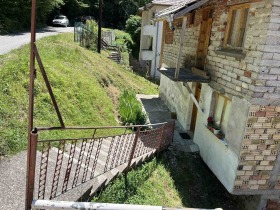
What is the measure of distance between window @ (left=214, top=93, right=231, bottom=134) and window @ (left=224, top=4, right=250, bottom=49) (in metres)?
1.45

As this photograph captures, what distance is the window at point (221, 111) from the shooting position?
7.19 m

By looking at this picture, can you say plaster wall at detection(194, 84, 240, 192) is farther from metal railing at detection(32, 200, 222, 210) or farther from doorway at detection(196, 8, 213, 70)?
metal railing at detection(32, 200, 222, 210)

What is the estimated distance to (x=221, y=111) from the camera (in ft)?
24.7

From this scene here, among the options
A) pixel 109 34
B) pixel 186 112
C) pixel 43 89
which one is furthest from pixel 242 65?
pixel 109 34

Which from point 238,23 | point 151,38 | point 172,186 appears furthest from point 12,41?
point 238,23

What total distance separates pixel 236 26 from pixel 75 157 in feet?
16.7

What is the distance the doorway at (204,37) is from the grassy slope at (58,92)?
12.4ft

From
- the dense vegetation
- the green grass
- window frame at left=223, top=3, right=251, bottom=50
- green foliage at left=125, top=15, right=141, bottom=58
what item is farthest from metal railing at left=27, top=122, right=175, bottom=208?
green foliage at left=125, top=15, right=141, bottom=58

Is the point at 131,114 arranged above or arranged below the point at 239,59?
below

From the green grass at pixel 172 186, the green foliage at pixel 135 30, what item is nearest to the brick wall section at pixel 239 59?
the green grass at pixel 172 186

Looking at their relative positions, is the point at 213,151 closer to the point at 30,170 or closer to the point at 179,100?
the point at 179,100

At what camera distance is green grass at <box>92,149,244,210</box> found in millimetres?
5809

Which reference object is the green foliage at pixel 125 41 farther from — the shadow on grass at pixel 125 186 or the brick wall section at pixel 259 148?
the brick wall section at pixel 259 148

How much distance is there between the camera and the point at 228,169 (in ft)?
22.3
